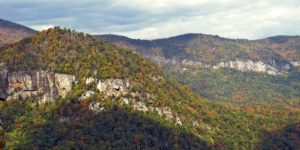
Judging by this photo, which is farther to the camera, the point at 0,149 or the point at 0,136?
the point at 0,136
